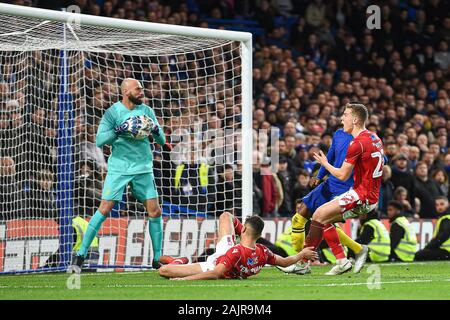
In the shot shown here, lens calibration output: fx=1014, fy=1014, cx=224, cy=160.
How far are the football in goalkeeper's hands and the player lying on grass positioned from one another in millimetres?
1609

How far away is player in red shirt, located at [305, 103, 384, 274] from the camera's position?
10.0m

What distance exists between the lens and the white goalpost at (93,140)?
11.7 meters

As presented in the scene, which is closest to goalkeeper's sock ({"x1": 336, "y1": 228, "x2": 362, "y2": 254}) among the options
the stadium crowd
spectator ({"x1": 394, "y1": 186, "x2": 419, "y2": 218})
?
the stadium crowd

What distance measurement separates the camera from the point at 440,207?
15.8 meters

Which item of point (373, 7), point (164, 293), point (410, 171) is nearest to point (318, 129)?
point (410, 171)

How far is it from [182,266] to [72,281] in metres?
1.08

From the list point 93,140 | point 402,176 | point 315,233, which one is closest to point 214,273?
point 315,233

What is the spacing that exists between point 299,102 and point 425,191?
293cm

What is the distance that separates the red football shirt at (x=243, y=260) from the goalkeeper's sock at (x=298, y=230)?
4.02ft

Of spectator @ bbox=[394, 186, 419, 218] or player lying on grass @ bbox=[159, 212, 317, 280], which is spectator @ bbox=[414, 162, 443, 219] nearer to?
spectator @ bbox=[394, 186, 419, 218]

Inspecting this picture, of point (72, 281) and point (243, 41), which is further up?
point (243, 41)

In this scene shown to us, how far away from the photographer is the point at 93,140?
42.9 feet

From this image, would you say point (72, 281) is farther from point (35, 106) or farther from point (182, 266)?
point (35, 106)

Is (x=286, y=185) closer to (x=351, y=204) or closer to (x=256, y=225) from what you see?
(x=351, y=204)
